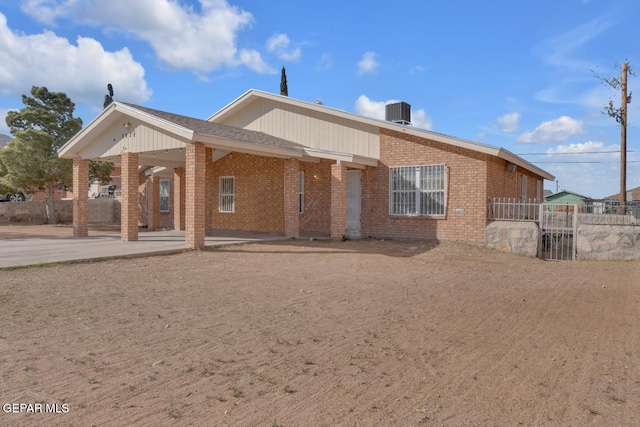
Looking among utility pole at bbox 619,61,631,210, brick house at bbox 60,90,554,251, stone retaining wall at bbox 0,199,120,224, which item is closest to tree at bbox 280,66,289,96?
brick house at bbox 60,90,554,251

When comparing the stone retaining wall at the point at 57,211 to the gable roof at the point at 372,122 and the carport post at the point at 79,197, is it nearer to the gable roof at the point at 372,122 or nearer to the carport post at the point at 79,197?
the carport post at the point at 79,197

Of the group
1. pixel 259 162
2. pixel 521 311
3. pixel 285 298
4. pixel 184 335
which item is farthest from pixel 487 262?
pixel 259 162

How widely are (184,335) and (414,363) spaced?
7.93 feet

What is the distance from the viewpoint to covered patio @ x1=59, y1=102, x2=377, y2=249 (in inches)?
465

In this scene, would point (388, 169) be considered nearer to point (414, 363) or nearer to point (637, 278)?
point (637, 278)

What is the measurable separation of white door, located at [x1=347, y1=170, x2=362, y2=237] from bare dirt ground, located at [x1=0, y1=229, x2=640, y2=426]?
7.60 m

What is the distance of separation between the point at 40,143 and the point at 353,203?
1603cm

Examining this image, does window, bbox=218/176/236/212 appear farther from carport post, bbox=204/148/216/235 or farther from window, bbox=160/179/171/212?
window, bbox=160/179/171/212

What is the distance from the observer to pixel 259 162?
724 inches

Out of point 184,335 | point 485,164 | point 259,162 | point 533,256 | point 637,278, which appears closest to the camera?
point 184,335

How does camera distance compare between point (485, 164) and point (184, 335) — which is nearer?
point (184, 335)

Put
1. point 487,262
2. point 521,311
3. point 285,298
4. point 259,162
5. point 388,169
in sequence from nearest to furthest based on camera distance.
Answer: point 521,311 < point 285,298 < point 487,262 < point 388,169 < point 259,162

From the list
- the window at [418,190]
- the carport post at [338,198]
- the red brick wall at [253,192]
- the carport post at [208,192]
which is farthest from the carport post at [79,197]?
the window at [418,190]

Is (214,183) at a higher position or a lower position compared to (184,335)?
higher
